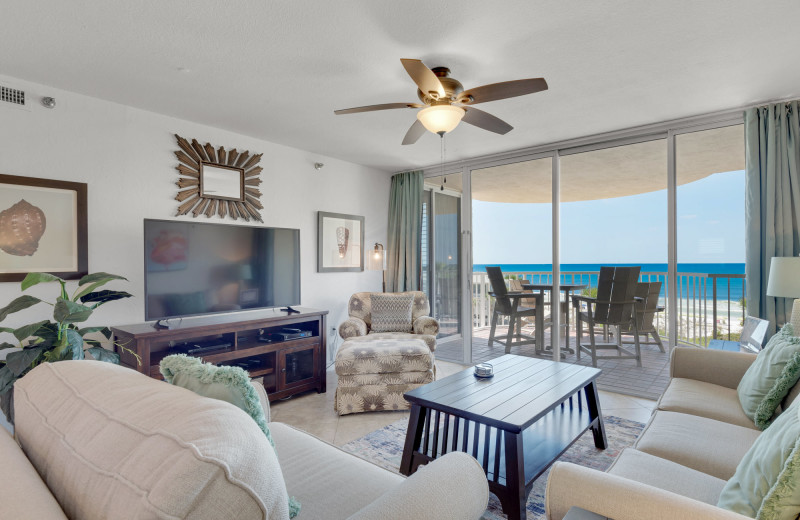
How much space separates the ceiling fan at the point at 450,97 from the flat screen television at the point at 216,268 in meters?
1.61

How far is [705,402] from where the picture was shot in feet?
6.61

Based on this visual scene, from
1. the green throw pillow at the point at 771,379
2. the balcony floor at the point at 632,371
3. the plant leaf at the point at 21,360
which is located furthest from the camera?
the balcony floor at the point at 632,371

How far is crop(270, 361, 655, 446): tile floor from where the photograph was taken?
282 cm

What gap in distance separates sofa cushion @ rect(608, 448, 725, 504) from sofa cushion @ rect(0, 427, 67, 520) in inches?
59.3

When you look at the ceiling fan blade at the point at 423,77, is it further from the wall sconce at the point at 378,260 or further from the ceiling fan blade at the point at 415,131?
the wall sconce at the point at 378,260

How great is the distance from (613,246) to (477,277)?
148 centimetres

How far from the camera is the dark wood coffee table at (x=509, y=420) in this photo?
1780 mm

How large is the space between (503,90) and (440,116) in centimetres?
37

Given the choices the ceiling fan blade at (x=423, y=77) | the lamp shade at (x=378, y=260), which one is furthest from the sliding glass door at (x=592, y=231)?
the ceiling fan blade at (x=423, y=77)

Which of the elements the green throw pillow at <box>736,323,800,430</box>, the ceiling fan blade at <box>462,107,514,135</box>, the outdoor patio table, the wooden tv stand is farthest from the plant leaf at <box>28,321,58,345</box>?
the outdoor patio table

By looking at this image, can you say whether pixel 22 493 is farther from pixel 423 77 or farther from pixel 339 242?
pixel 339 242

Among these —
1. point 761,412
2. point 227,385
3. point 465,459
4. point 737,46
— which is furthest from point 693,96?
point 227,385

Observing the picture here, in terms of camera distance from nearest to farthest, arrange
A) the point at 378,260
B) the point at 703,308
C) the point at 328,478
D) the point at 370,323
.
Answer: the point at 328,478 < the point at 703,308 < the point at 370,323 < the point at 378,260

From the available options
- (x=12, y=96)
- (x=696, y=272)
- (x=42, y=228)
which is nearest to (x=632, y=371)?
(x=696, y=272)
